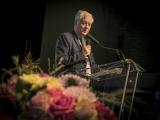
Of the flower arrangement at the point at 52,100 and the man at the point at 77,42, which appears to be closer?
the flower arrangement at the point at 52,100

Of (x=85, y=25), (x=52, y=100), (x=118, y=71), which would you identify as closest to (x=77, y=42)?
(x=85, y=25)

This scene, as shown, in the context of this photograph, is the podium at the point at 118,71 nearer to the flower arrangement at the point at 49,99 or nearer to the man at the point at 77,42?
the man at the point at 77,42

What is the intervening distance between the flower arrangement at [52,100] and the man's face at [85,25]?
2.14m

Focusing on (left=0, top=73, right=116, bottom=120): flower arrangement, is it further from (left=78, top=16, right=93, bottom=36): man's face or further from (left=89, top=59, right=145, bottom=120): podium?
(left=78, top=16, right=93, bottom=36): man's face

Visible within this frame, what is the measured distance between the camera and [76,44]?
3.31 metres

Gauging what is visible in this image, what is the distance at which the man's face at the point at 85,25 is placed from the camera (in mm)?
3336

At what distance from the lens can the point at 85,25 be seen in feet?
11.0

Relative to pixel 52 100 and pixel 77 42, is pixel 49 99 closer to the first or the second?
pixel 52 100

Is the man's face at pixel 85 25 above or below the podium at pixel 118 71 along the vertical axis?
above

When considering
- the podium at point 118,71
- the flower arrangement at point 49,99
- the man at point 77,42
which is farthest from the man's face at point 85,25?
the flower arrangement at point 49,99

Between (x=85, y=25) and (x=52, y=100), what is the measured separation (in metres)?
2.28

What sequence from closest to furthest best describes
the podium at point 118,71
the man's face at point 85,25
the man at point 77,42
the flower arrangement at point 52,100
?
1. the flower arrangement at point 52,100
2. the podium at point 118,71
3. the man at point 77,42
4. the man's face at point 85,25

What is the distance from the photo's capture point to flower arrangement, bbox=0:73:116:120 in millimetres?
1088

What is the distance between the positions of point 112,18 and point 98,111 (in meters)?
3.45
